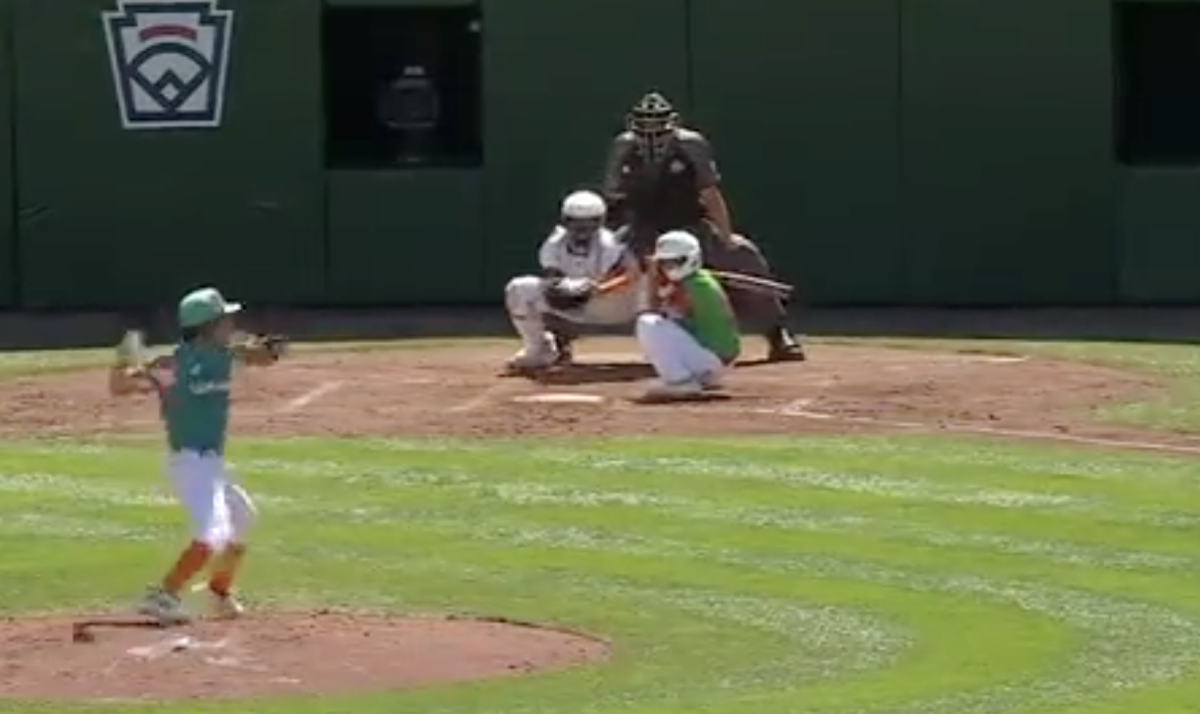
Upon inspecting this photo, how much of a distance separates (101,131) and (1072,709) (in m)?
17.6

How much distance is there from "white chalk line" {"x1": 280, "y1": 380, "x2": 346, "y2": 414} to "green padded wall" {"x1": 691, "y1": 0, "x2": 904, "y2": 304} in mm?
6722

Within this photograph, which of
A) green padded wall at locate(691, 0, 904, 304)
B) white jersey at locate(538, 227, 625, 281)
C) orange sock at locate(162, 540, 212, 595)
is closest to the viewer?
orange sock at locate(162, 540, 212, 595)

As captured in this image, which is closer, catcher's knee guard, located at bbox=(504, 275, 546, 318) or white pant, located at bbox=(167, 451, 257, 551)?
white pant, located at bbox=(167, 451, 257, 551)

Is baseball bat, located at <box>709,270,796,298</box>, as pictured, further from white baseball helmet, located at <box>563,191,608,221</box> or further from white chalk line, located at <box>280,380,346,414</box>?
white chalk line, located at <box>280,380,346,414</box>

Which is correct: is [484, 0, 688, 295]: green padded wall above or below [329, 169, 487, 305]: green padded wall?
above

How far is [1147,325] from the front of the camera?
25.0 m

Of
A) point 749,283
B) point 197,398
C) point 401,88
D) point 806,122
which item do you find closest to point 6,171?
point 401,88

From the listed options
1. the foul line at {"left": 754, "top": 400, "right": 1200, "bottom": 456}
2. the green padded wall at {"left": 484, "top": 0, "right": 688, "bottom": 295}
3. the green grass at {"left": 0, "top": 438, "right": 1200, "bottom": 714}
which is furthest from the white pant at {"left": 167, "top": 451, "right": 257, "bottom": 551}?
the green padded wall at {"left": 484, "top": 0, "right": 688, "bottom": 295}

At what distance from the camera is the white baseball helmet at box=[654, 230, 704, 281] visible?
744 inches

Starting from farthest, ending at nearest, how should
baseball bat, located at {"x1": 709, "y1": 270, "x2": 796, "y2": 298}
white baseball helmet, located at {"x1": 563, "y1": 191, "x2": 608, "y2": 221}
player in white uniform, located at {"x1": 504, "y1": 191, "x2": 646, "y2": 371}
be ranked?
baseball bat, located at {"x1": 709, "y1": 270, "x2": 796, "y2": 298} < player in white uniform, located at {"x1": 504, "y1": 191, "x2": 646, "y2": 371} < white baseball helmet, located at {"x1": 563, "y1": 191, "x2": 608, "y2": 221}

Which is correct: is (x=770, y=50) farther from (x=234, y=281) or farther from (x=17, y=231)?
(x=17, y=231)

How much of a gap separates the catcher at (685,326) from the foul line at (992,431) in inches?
26.2

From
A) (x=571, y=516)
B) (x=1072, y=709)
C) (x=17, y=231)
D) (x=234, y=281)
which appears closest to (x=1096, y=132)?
(x=234, y=281)

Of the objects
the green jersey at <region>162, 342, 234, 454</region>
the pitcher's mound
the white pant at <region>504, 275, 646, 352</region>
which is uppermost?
the green jersey at <region>162, 342, 234, 454</region>
